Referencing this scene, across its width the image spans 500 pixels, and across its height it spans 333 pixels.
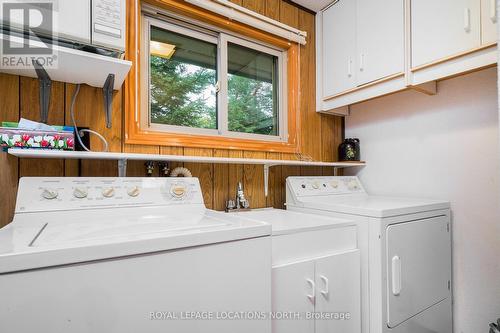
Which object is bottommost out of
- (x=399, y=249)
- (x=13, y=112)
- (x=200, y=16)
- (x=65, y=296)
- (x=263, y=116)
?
(x=399, y=249)

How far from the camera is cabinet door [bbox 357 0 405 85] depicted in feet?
5.80

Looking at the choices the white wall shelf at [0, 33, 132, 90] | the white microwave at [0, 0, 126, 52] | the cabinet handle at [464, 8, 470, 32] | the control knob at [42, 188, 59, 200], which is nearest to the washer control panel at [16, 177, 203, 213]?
the control knob at [42, 188, 59, 200]

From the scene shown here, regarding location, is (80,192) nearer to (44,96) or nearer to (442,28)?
(44,96)

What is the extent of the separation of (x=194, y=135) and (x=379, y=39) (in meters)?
1.46

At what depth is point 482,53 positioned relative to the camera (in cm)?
141

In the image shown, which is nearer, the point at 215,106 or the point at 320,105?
the point at 215,106

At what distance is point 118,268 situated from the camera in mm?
769

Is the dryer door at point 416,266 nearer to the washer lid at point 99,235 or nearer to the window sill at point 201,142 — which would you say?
the washer lid at point 99,235

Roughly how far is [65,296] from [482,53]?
2.07 meters

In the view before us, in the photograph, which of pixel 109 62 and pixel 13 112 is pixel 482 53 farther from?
pixel 13 112


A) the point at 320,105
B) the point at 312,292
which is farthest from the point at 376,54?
the point at 312,292

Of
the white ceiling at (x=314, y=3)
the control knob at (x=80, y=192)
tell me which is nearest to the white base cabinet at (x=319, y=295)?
the control knob at (x=80, y=192)

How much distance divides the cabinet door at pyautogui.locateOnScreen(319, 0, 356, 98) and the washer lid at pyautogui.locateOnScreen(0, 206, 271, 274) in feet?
5.09

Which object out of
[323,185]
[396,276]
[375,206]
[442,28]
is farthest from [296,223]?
[442,28]
